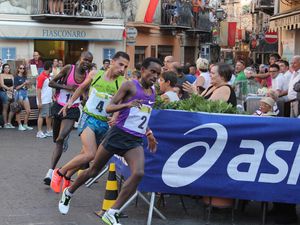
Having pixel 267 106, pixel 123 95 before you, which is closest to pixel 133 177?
pixel 123 95

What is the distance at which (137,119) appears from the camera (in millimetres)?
6531

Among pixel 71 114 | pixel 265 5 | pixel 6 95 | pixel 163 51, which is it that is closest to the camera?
pixel 71 114

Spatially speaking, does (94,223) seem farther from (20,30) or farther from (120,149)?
(20,30)

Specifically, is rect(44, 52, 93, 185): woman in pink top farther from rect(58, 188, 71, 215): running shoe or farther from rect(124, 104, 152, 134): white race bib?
rect(124, 104, 152, 134): white race bib

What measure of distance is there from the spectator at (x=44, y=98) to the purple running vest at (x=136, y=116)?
26.4 feet

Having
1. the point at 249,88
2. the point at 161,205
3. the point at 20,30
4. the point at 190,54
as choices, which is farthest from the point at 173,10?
the point at 161,205

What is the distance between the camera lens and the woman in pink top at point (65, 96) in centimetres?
862

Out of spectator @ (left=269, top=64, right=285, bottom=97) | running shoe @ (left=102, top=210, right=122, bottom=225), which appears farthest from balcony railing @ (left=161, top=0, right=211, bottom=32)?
running shoe @ (left=102, top=210, right=122, bottom=225)

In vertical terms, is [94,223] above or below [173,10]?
below

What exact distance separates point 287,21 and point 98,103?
555 inches

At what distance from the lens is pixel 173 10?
111 feet

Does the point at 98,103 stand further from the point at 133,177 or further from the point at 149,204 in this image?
the point at 133,177

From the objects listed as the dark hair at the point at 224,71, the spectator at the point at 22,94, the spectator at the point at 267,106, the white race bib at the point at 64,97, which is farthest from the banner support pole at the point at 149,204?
the spectator at the point at 22,94

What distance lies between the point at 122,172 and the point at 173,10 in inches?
1063
